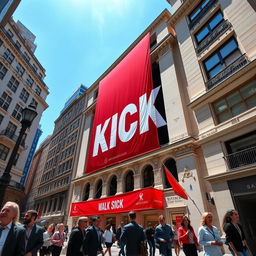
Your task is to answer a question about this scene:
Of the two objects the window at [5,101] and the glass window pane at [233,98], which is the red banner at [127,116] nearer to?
the glass window pane at [233,98]

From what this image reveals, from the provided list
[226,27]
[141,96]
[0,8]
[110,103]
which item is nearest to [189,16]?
[226,27]

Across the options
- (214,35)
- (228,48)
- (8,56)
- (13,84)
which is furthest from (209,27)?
(8,56)

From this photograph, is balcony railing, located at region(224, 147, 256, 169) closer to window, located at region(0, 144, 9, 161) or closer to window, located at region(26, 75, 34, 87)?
window, located at region(0, 144, 9, 161)

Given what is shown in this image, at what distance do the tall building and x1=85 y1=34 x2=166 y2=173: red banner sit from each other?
44.2 feet

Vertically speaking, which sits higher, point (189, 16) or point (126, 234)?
point (189, 16)

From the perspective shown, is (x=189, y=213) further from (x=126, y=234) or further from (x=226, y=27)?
(x=226, y=27)

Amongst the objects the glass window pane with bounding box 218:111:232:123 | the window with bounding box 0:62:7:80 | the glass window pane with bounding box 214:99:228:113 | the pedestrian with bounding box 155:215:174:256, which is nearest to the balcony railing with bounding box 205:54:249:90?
the glass window pane with bounding box 214:99:228:113

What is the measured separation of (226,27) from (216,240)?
52.1ft

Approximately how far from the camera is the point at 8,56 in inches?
1148

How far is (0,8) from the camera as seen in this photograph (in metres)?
13.5

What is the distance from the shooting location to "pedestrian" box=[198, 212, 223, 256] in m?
3.98

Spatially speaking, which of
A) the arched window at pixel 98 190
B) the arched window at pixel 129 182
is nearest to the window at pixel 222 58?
the arched window at pixel 129 182

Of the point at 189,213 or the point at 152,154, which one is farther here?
the point at 152,154

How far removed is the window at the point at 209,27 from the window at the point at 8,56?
97.9 feet
